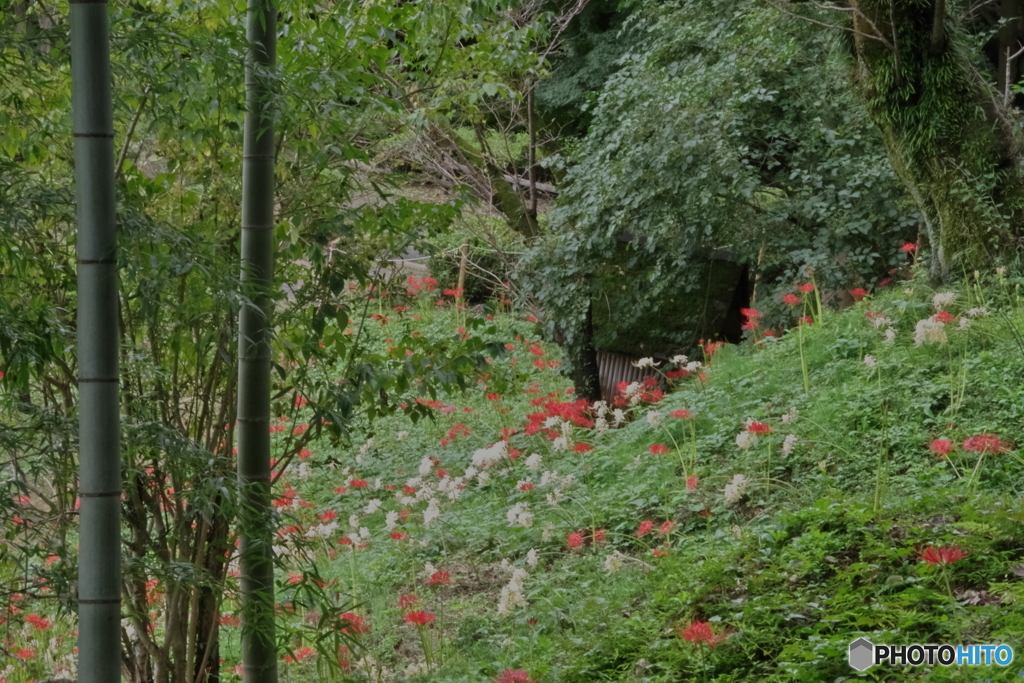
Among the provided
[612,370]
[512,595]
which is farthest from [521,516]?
[612,370]

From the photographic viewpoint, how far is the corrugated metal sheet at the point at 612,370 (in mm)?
7223

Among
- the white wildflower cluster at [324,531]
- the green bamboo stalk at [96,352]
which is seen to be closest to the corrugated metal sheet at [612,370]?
the white wildflower cluster at [324,531]

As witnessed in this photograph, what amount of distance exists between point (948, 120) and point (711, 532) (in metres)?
2.84

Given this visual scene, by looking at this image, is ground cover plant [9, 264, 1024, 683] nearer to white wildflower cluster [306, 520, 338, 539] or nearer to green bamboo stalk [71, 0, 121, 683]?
white wildflower cluster [306, 520, 338, 539]

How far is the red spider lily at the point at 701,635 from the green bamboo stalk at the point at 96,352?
5.76 ft

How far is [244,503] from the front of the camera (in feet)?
6.74

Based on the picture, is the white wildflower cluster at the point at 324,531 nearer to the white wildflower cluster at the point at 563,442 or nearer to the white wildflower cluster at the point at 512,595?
the white wildflower cluster at the point at 512,595

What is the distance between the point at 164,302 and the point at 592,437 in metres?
3.86

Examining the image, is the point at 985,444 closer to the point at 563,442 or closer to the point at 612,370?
the point at 563,442

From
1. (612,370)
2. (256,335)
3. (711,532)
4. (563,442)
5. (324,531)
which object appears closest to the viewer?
(256,335)

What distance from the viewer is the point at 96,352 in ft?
4.95

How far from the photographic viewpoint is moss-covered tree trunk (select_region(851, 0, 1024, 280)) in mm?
4824

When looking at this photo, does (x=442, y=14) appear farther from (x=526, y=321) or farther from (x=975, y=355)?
(x=526, y=321)

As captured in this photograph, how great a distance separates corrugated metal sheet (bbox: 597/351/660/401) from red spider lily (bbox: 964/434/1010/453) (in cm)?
375
